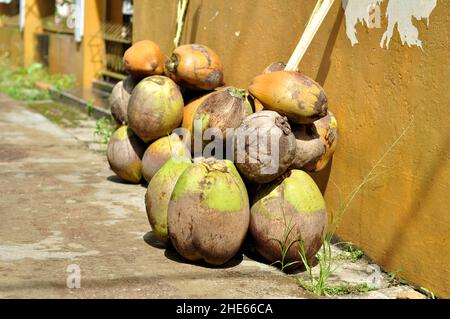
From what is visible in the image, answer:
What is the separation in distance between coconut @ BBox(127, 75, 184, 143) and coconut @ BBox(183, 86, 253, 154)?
0.88 m

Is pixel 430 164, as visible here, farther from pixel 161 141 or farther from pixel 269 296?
pixel 161 141

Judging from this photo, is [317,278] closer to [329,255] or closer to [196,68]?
[329,255]

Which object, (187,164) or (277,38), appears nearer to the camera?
(187,164)

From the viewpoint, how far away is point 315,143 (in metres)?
4.32

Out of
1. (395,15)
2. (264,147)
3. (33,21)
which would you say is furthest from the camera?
(33,21)

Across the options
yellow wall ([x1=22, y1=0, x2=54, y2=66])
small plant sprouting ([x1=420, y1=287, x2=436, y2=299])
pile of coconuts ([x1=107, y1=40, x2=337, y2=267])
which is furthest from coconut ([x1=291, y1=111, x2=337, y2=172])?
yellow wall ([x1=22, y1=0, x2=54, y2=66])

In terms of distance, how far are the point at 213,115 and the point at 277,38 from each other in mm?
1232

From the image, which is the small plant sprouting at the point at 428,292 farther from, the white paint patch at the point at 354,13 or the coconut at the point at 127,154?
the coconut at the point at 127,154

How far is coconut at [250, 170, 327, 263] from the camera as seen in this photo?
395cm

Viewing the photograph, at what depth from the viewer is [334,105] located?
15.4 feet

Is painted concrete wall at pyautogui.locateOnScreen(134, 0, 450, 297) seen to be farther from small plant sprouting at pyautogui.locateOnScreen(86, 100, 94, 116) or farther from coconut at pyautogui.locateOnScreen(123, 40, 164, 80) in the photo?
small plant sprouting at pyautogui.locateOnScreen(86, 100, 94, 116)

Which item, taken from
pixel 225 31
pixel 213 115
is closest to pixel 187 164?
pixel 213 115

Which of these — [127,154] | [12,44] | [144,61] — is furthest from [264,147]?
[12,44]

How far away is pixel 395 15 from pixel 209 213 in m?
1.67
